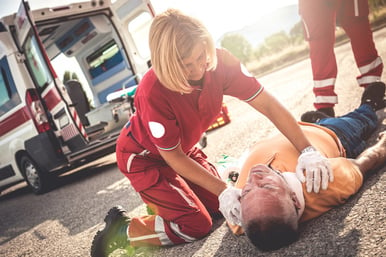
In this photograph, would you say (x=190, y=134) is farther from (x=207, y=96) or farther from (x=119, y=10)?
(x=119, y=10)

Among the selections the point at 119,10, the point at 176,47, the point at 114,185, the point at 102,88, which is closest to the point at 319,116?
the point at 176,47

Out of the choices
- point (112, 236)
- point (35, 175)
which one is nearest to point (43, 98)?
point (35, 175)

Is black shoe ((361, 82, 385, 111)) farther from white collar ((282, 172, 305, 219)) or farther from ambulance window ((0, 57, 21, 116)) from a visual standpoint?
ambulance window ((0, 57, 21, 116))

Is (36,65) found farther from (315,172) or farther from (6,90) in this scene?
(315,172)

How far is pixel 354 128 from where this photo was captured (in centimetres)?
219

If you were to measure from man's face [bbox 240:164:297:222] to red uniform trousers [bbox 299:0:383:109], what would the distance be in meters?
1.78

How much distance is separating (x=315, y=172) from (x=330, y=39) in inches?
77.9

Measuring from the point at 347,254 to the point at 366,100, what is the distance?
6.03ft

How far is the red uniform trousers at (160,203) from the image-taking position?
1.87 metres

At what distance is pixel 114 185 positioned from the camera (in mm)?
4145

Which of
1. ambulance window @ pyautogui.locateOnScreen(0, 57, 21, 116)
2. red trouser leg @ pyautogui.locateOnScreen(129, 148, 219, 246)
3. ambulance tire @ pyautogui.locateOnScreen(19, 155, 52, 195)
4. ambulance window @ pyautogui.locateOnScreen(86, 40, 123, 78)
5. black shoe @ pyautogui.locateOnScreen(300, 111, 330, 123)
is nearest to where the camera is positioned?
red trouser leg @ pyautogui.locateOnScreen(129, 148, 219, 246)

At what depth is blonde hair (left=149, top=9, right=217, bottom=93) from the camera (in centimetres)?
142

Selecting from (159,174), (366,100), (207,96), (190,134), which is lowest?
(366,100)

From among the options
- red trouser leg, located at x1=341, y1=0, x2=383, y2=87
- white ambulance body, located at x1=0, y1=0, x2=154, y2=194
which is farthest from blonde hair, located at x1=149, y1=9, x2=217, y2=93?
white ambulance body, located at x1=0, y1=0, x2=154, y2=194
